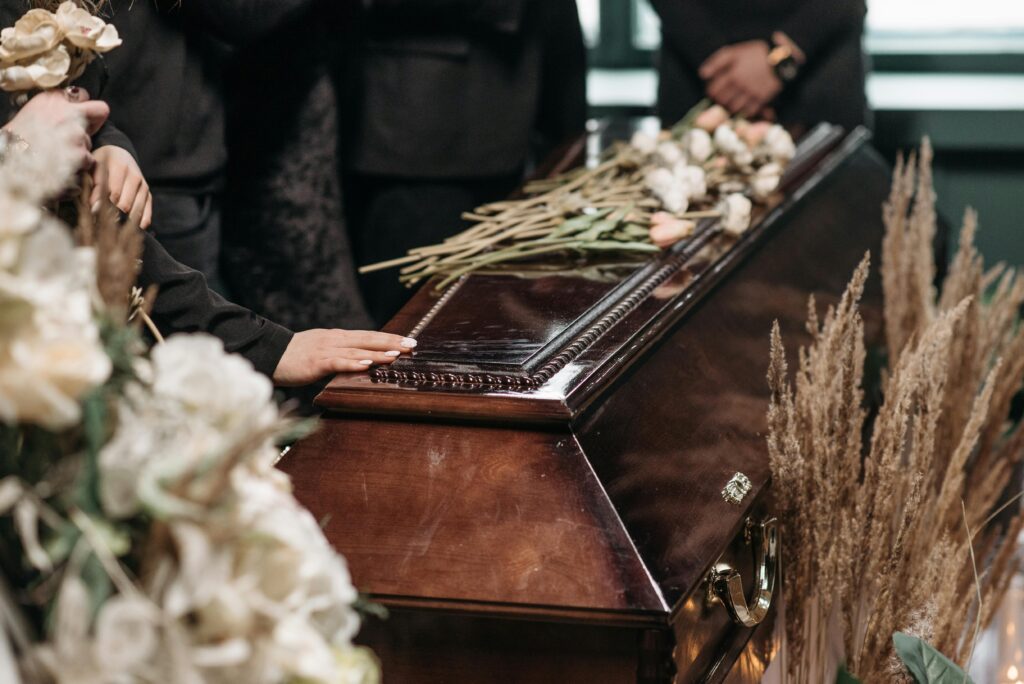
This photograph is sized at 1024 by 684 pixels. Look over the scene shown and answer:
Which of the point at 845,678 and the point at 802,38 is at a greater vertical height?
the point at 802,38

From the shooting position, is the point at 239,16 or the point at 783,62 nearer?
the point at 239,16

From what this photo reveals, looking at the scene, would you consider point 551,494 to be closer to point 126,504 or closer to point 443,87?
point 126,504

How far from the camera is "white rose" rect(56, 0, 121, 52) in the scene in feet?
4.12

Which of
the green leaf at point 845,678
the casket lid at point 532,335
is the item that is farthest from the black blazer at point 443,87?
the green leaf at point 845,678

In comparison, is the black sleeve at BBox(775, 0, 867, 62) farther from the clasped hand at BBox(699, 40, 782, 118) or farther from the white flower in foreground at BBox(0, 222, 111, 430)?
the white flower in foreground at BBox(0, 222, 111, 430)

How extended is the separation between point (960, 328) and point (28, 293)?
5.69 ft

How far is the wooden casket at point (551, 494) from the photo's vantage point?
1.14m

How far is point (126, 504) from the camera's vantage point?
64 centimetres

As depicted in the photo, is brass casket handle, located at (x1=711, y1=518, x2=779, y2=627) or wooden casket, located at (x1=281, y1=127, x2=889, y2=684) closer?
wooden casket, located at (x1=281, y1=127, x2=889, y2=684)

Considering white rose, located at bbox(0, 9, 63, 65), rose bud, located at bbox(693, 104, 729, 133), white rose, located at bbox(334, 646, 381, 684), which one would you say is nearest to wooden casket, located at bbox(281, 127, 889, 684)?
white rose, located at bbox(334, 646, 381, 684)

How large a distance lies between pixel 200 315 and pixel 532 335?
39cm

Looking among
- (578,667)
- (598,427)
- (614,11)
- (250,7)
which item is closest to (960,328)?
(598,427)

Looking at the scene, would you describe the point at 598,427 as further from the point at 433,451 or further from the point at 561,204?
the point at 561,204

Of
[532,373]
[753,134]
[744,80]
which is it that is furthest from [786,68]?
[532,373]
